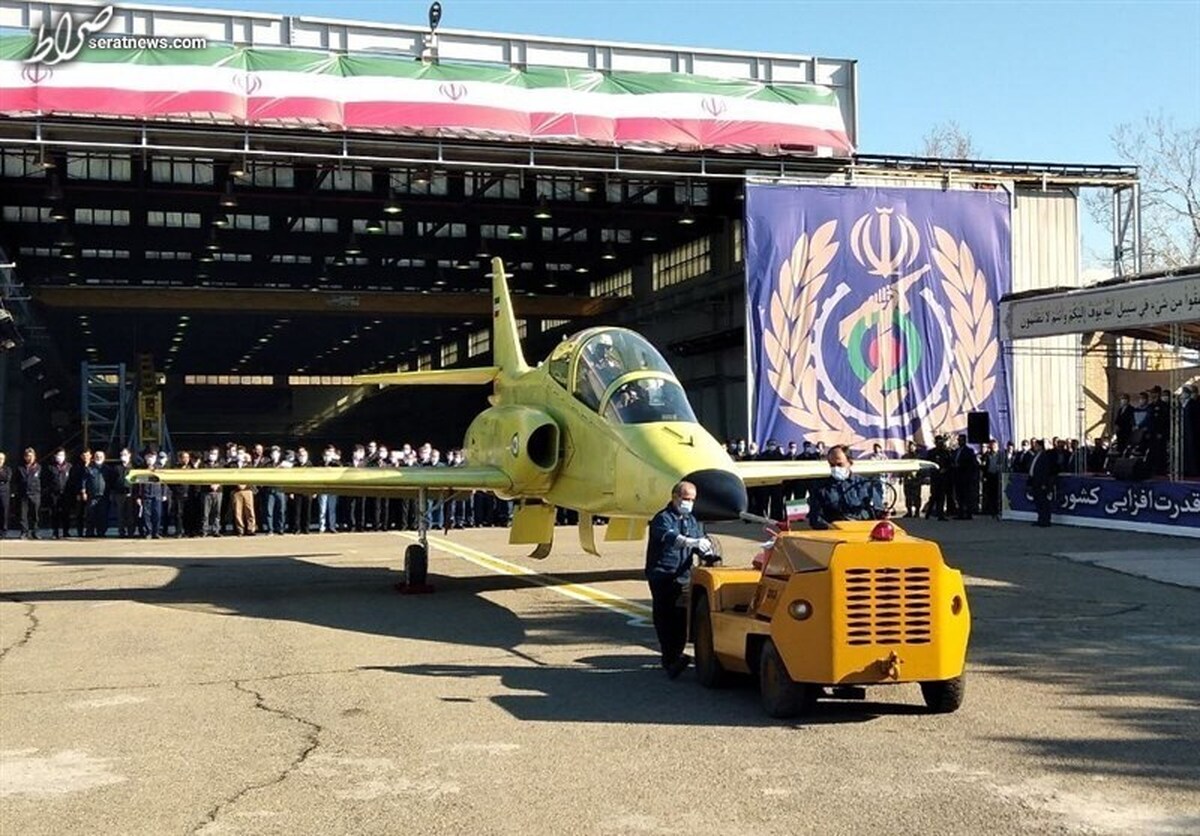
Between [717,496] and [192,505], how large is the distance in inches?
828

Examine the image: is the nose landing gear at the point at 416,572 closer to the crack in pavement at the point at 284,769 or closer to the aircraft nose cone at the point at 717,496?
the aircraft nose cone at the point at 717,496

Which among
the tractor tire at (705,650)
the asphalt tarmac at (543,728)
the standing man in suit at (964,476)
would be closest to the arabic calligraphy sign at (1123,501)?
the standing man in suit at (964,476)

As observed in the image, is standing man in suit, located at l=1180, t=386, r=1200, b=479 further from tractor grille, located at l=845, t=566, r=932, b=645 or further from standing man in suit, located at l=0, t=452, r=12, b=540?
standing man in suit, located at l=0, t=452, r=12, b=540

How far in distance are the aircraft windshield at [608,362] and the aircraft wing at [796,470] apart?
1843 millimetres

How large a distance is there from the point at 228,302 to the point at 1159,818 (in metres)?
47.0

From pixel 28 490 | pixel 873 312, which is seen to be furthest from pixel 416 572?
pixel 873 312

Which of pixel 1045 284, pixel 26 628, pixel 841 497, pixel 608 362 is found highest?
pixel 1045 284

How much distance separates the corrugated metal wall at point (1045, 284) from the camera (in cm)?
3594

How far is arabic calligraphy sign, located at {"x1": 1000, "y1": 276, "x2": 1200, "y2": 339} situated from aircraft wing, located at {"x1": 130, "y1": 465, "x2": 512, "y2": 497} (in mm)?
15263

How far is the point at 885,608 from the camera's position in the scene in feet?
27.4

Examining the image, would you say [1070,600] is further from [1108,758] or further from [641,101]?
[641,101]

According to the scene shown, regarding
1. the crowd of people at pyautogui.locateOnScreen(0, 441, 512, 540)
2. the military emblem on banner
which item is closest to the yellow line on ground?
the crowd of people at pyautogui.locateOnScreen(0, 441, 512, 540)

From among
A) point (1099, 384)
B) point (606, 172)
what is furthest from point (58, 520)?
point (1099, 384)

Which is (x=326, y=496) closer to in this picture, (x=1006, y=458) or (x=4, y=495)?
(x=4, y=495)
